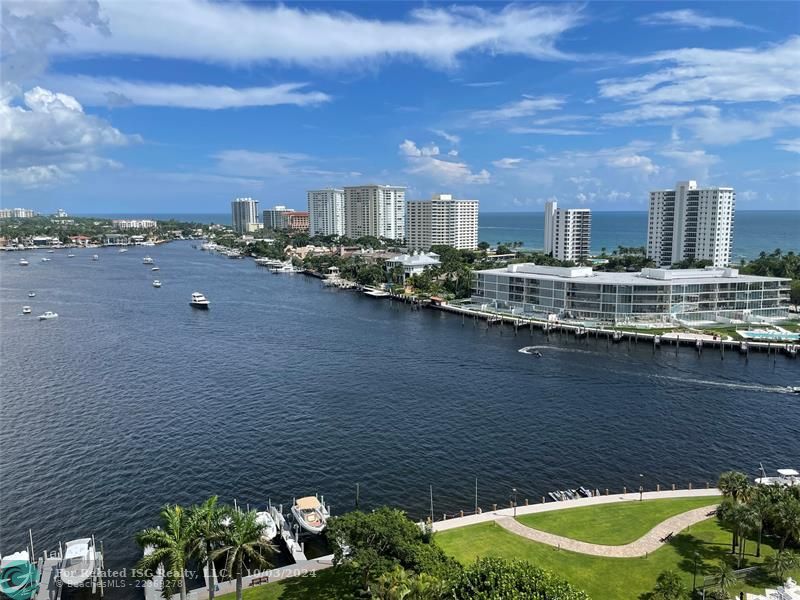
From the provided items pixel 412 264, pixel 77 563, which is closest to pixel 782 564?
pixel 77 563

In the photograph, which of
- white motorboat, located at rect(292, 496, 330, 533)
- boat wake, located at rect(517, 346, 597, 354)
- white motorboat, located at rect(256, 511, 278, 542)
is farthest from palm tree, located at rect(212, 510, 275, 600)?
boat wake, located at rect(517, 346, 597, 354)

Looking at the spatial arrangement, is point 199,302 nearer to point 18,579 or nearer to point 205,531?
point 18,579

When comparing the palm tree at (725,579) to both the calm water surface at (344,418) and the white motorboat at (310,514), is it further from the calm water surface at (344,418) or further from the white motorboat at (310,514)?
the white motorboat at (310,514)

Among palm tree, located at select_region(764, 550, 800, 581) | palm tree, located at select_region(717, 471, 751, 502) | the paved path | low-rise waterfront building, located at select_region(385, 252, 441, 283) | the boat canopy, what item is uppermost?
low-rise waterfront building, located at select_region(385, 252, 441, 283)

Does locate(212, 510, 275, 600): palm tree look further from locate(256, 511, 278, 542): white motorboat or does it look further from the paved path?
the paved path

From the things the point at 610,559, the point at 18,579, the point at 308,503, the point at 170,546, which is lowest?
the point at 308,503

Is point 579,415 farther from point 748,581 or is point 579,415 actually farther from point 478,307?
point 478,307

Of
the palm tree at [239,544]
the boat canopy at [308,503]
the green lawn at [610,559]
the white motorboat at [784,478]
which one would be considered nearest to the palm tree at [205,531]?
the palm tree at [239,544]
